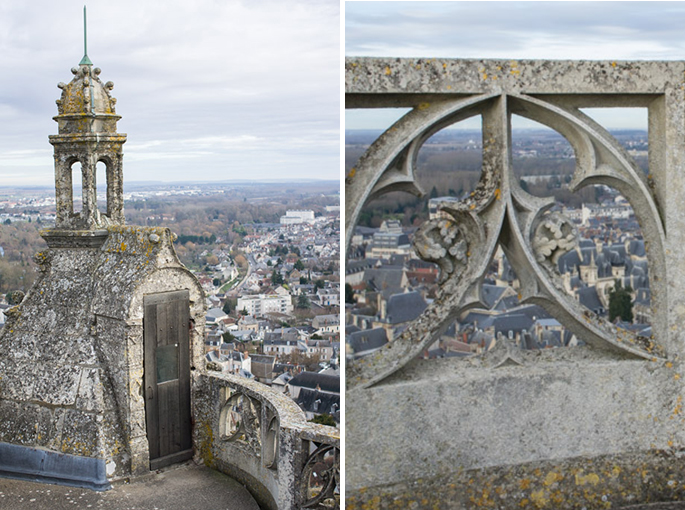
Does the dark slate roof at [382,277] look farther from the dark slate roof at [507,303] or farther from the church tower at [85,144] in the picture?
the church tower at [85,144]

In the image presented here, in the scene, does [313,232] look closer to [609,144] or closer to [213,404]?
[609,144]

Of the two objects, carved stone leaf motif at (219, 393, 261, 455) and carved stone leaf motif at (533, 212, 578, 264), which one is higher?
carved stone leaf motif at (533, 212, 578, 264)

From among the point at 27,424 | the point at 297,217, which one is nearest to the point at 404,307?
the point at 297,217

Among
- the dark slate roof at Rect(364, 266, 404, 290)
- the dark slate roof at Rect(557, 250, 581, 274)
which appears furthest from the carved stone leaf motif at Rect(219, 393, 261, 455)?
the dark slate roof at Rect(364, 266, 404, 290)

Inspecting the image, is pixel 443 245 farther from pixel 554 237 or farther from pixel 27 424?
pixel 27 424

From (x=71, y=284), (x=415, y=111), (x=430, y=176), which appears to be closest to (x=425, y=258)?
(x=430, y=176)

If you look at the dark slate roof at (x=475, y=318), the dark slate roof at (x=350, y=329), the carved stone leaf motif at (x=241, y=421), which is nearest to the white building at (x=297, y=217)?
the dark slate roof at (x=475, y=318)

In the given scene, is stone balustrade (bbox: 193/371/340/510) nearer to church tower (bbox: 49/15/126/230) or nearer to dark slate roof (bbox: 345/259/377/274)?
church tower (bbox: 49/15/126/230)
